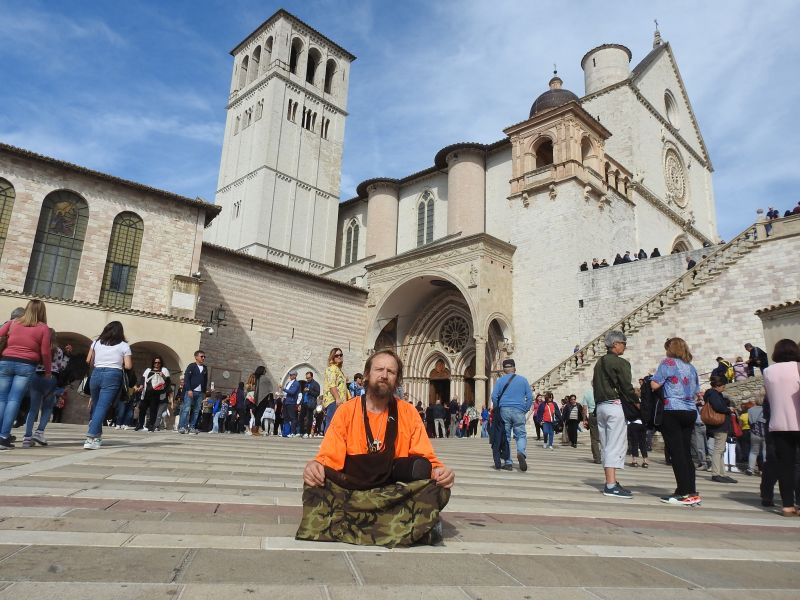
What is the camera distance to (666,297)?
17953 mm

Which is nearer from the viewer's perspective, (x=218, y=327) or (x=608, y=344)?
(x=608, y=344)

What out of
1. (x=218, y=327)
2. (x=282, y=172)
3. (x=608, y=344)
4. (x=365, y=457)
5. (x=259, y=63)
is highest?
(x=259, y=63)

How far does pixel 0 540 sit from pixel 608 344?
17.4ft

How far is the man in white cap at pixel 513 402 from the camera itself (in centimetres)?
748

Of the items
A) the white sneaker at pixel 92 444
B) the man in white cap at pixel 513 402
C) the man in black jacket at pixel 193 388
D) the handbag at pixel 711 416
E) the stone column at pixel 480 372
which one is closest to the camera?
the white sneaker at pixel 92 444

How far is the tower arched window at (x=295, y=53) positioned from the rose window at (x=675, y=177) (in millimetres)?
25949

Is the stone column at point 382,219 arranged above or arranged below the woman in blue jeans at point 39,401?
above

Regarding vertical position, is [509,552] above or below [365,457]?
below

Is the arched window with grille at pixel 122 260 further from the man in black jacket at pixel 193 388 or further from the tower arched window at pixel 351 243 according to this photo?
the tower arched window at pixel 351 243

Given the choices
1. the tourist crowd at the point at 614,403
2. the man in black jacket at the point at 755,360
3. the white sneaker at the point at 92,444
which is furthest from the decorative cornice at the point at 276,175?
the white sneaker at the point at 92,444

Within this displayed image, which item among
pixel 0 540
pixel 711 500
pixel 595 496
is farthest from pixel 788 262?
pixel 0 540

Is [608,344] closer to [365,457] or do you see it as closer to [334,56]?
[365,457]

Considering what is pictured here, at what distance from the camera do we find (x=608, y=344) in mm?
5879

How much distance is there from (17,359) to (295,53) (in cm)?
3978
